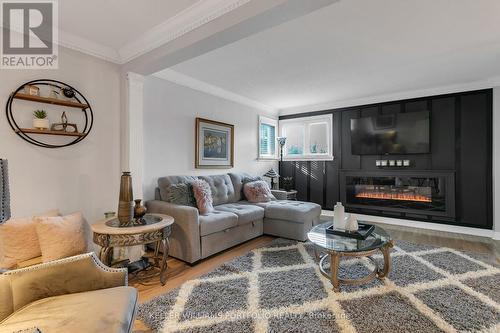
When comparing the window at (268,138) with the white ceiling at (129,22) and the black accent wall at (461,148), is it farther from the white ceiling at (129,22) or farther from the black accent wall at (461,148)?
the white ceiling at (129,22)

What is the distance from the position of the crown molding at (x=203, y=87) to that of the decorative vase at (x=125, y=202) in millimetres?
1774

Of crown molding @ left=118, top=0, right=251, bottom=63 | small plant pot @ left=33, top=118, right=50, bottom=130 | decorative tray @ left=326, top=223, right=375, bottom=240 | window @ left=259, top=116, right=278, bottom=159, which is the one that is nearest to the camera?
crown molding @ left=118, top=0, right=251, bottom=63

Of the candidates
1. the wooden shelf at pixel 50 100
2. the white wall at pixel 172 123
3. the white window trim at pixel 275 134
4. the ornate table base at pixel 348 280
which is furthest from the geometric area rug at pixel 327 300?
the white window trim at pixel 275 134

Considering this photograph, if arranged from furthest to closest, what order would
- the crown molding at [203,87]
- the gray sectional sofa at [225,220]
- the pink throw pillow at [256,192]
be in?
the pink throw pillow at [256,192]
the crown molding at [203,87]
the gray sectional sofa at [225,220]

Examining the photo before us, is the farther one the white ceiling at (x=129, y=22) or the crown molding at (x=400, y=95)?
the crown molding at (x=400, y=95)

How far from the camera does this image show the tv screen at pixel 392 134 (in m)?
4.40

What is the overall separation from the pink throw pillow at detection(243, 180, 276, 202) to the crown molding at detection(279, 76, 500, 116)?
94.1 inches

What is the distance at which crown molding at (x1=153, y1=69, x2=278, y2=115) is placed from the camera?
3.58 metres

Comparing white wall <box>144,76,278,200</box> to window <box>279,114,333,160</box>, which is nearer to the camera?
white wall <box>144,76,278,200</box>

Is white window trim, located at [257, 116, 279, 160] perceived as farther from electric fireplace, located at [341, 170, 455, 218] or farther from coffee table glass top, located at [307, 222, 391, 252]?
coffee table glass top, located at [307, 222, 391, 252]

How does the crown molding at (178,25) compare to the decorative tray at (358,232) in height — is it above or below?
above

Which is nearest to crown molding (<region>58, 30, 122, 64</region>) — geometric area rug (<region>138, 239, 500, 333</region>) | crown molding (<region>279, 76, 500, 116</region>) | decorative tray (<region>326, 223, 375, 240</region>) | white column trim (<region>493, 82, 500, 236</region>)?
geometric area rug (<region>138, 239, 500, 333</region>)

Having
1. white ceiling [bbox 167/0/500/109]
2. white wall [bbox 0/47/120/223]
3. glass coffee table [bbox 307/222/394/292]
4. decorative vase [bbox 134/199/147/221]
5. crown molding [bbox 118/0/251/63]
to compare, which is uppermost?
white ceiling [bbox 167/0/500/109]

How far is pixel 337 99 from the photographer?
5125 millimetres
